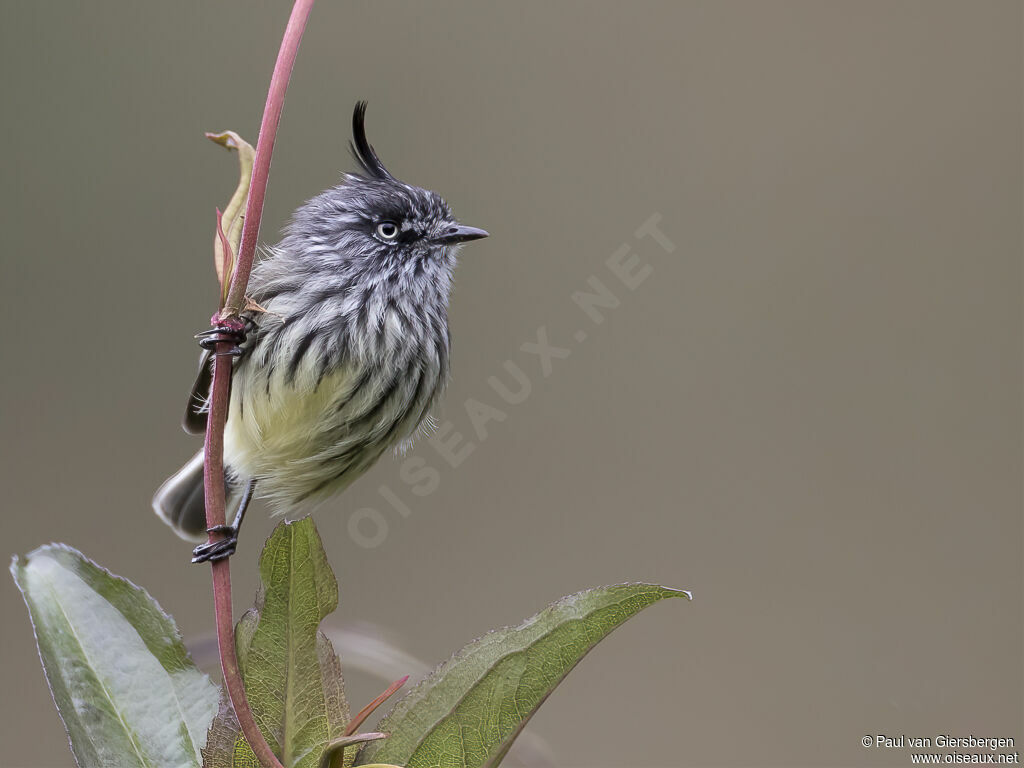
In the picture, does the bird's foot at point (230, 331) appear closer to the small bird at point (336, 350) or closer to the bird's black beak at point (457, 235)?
the small bird at point (336, 350)

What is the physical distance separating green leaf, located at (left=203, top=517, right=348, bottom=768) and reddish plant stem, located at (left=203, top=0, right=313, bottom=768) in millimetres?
84

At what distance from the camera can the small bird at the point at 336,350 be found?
3.78 ft

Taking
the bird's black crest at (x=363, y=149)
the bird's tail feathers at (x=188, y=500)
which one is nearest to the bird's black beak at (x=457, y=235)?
the bird's black crest at (x=363, y=149)

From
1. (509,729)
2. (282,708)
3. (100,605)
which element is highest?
(100,605)

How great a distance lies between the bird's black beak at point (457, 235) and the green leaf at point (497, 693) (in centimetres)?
71

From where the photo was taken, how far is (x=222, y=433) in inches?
23.0

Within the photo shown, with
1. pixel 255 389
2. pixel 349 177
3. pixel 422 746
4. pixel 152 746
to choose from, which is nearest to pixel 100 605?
pixel 152 746

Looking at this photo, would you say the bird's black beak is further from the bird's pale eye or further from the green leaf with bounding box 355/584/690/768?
the green leaf with bounding box 355/584/690/768

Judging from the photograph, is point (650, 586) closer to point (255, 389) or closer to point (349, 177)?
point (255, 389)

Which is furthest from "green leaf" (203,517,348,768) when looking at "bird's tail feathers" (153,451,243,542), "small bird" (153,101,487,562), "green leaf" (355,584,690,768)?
"bird's tail feathers" (153,451,243,542)

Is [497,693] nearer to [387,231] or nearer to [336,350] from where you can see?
[336,350]

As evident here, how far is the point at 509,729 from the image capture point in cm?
67

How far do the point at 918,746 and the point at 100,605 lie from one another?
830 millimetres

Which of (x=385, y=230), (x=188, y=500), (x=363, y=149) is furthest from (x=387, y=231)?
(x=188, y=500)
